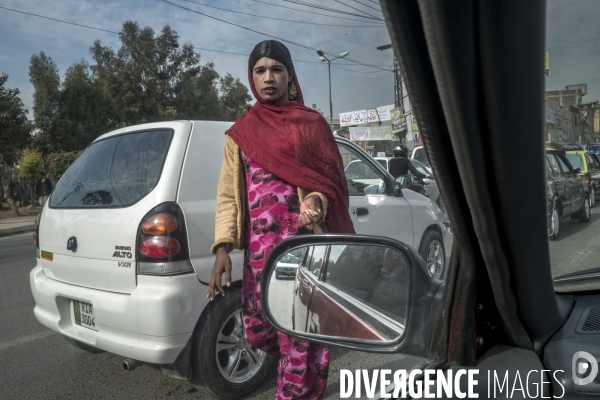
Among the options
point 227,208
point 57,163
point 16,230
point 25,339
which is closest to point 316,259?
point 227,208

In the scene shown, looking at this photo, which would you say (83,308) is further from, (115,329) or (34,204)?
(34,204)

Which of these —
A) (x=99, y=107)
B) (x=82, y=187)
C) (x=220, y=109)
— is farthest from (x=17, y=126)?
(x=82, y=187)

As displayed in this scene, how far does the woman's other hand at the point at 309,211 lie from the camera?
199 cm

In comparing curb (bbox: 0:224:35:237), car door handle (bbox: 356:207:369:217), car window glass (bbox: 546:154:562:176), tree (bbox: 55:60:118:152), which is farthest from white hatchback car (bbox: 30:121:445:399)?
tree (bbox: 55:60:118:152)

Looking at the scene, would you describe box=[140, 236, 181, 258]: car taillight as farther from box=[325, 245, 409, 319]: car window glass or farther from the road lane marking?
the road lane marking

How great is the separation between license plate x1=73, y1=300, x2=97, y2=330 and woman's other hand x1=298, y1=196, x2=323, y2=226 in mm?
1584

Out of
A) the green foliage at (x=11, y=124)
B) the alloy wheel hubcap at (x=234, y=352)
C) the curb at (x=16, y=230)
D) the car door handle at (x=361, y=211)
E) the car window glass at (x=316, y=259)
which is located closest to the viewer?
the car window glass at (x=316, y=259)

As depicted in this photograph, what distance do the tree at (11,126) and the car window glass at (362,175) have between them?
20.2 metres

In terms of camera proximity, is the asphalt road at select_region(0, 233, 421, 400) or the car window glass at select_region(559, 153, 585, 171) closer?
the car window glass at select_region(559, 153, 585, 171)

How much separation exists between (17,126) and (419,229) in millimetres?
21103

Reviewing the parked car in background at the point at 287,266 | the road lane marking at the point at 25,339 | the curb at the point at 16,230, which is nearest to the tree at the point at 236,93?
the parked car in background at the point at 287,266

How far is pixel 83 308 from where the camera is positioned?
3002 mm

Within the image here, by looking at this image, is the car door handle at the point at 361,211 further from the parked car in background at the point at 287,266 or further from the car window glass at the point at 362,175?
the parked car in background at the point at 287,266

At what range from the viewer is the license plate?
2928mm
